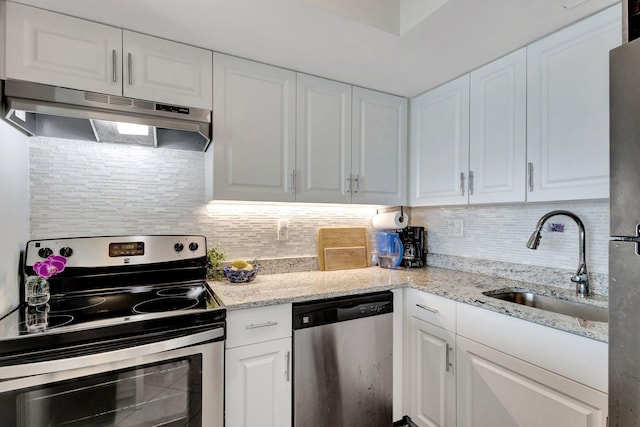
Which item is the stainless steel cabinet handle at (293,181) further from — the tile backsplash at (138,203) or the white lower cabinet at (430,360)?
the white lower cabinet at (430,360)

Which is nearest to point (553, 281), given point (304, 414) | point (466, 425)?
point (466, 425)

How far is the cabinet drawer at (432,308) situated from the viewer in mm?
1563

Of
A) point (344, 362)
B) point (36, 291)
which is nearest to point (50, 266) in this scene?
point (36, 291)

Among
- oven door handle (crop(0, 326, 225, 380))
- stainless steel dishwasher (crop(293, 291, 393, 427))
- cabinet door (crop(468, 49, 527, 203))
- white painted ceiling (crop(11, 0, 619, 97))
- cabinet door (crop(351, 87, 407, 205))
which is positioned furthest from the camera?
cabinet door (crop(351, 87, 407, 205))

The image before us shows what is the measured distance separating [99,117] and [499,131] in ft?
6.39

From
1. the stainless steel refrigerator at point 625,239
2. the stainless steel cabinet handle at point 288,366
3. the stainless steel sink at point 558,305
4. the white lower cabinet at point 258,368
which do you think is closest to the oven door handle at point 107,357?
the white lower cabinet at point 258,368

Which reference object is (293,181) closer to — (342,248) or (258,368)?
(342,248)

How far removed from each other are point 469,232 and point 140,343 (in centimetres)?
197

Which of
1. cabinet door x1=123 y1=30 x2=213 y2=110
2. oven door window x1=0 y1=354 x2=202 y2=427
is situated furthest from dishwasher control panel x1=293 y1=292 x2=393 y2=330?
cabinet door x1=123 y1=30 x2=213 y2=110

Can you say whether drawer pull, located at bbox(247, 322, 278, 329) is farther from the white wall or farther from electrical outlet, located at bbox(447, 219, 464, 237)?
electrical outlet, located at bbox(447, 219, 464, 237)

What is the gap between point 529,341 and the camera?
4.05 ft

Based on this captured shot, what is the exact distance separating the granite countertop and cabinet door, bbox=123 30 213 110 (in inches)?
39.4

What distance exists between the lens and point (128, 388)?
3.66 feet

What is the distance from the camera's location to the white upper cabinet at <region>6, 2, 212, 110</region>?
129 cm
